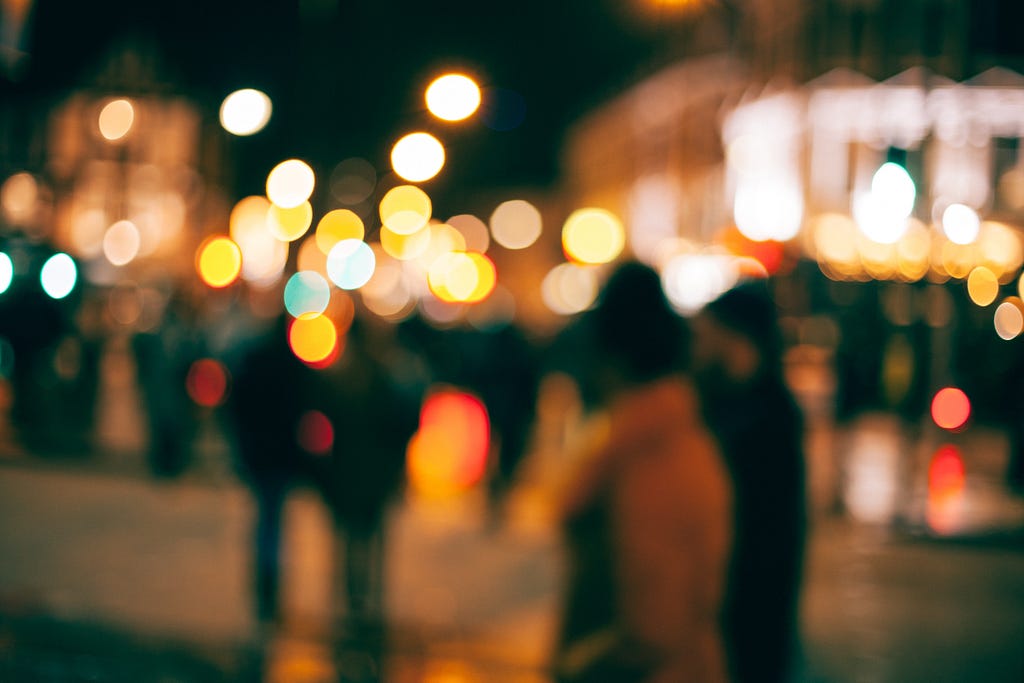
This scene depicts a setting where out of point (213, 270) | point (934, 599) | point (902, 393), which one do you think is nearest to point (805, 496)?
point (934, 599)

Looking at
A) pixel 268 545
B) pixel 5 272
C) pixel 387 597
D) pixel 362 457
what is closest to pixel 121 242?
pixel 5 272

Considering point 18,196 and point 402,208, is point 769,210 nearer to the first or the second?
point 402,208

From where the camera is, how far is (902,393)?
→ 907 inches

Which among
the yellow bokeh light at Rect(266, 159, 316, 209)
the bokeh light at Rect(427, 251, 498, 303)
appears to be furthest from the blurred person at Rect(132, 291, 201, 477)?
the bokeh light at Rect(427, 251, 498, 303)

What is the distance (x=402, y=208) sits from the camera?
31.0 m

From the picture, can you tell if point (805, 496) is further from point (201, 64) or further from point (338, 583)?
point (201, 64)

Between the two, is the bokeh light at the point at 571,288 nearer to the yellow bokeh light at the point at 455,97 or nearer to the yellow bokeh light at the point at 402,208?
the yellow bokeh light at the point at 402,208

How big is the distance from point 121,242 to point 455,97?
2042cm

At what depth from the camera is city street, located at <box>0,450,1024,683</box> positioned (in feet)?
24.0

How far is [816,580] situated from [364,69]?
1036 cm

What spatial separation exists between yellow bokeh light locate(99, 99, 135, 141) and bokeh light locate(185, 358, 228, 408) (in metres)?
12.6

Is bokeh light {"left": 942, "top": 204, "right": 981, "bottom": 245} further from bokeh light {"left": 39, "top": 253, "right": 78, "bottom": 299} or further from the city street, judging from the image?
bokeh light {"left": 39, "top": 253, "right": 78, "bottom": 299}

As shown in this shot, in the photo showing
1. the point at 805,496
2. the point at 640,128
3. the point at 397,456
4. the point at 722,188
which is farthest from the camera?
the point at 640,128

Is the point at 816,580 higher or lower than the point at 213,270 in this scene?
lower
